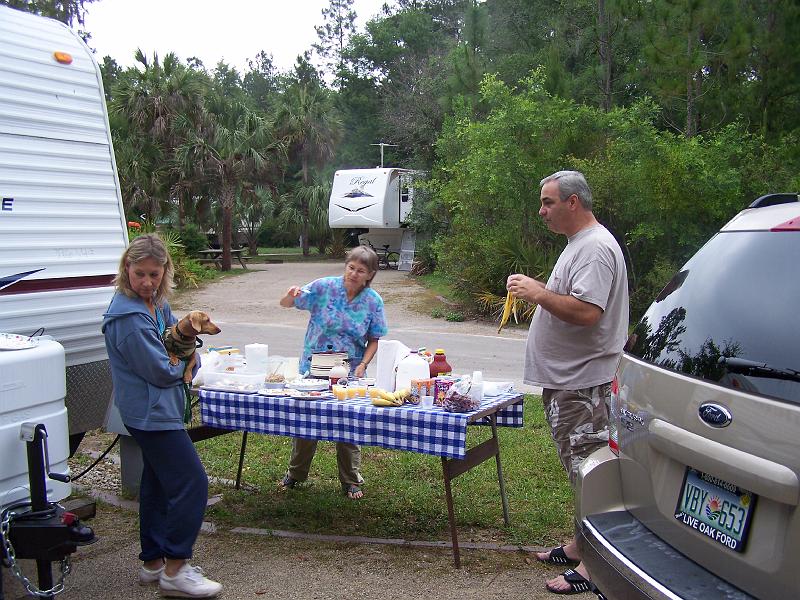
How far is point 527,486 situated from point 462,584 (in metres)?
1.67

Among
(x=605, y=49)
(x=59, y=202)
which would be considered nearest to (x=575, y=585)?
(x=59, y=202)

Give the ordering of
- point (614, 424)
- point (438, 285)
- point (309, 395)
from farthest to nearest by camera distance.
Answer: point (438, 285), point (309, 395), point (614, 424)

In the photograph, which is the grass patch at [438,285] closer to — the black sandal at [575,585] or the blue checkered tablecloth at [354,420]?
the blue checkered tablecloth at [354,420]

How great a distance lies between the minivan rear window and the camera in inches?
87.3

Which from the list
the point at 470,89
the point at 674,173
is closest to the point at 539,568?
the point at 674,173

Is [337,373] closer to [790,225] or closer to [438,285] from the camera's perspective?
[790,225]

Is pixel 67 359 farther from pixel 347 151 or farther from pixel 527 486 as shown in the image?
pixel 347 151

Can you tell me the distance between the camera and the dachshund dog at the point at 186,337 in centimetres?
385

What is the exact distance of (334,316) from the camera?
16.5 ft

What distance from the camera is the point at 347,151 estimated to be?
1586 inches

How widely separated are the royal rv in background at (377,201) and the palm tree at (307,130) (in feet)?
15.4

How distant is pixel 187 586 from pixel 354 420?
1116mm

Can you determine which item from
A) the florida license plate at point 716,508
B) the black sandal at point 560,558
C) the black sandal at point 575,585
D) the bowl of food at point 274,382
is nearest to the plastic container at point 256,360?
the bowl of food at point 274,382

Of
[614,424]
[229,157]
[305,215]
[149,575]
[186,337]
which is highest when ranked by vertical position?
[229,157]
